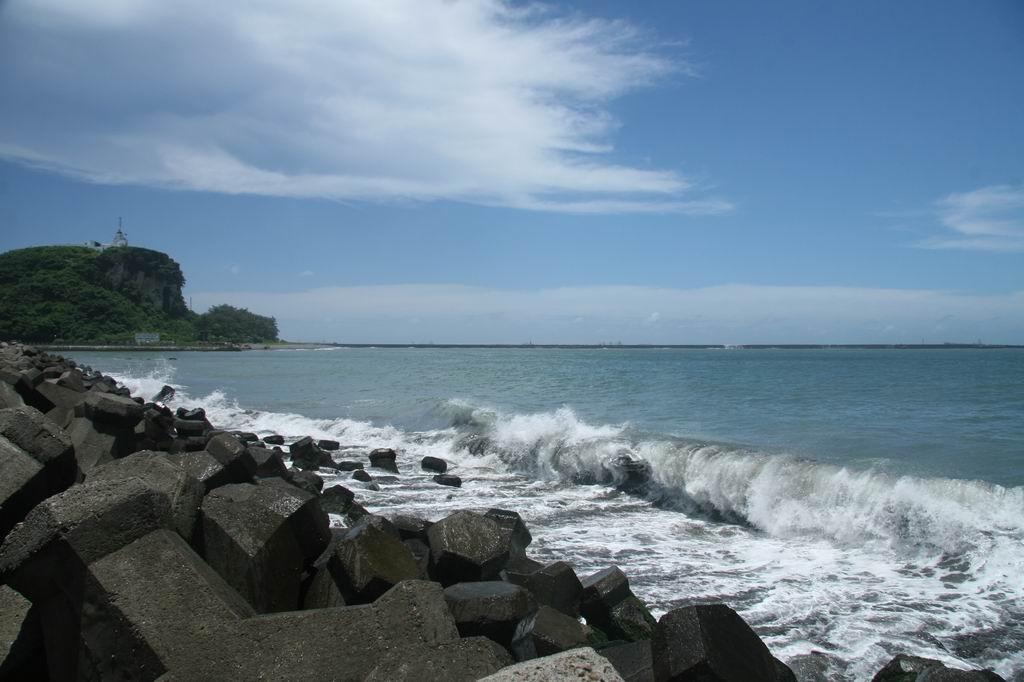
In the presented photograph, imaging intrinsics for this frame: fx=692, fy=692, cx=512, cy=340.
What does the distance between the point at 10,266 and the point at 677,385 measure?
11850cm

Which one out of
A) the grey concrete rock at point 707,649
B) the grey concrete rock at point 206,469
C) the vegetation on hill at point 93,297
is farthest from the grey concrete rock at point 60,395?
the vegetation on hill at point 93,297

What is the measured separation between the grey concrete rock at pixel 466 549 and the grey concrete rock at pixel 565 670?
3306 millimetres

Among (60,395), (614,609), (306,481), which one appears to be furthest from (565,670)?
(60,395)

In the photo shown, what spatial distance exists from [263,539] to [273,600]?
437 millimetres

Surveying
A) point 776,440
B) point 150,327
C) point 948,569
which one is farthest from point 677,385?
point 150,327

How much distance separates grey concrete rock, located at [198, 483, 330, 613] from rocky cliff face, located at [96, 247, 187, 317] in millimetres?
134604

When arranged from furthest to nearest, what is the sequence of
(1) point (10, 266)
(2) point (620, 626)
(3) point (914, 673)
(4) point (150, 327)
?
(4) point (150, 327) < (1) point (10, 266) < (2) point (620, 626) < (3) point (914, 673)

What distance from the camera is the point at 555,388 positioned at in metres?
38.2

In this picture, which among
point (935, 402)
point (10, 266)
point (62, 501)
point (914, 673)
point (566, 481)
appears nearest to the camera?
point (62, 501)

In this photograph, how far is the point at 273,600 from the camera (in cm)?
489

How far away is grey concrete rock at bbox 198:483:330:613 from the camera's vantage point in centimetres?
479

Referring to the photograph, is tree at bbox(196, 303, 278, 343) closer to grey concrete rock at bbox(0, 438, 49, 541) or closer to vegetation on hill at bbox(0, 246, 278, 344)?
vegetation on hill at bbox(0, 246, 278, 344)

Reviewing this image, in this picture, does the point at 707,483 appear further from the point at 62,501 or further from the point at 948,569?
the point at 62,501

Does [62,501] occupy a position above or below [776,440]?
above
